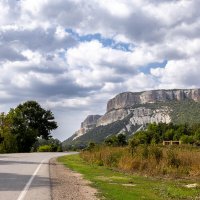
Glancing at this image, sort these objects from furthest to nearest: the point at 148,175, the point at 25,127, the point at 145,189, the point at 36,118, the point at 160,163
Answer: the point at 36,118
the point at 25,127
the point at 160,163
the point at 148,175
the point at 145,189

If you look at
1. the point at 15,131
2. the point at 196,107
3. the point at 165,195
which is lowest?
the point at 165,195

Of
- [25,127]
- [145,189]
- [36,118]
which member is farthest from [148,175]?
[36,118]

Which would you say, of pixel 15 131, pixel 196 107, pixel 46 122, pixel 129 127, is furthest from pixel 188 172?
pixel 129 127

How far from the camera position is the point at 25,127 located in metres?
83.7

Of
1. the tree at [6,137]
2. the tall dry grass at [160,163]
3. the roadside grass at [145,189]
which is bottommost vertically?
the roadside grass at [145,189]

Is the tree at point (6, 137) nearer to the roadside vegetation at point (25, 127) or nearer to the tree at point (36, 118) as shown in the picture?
the roadside vegetation at point (25, 127)

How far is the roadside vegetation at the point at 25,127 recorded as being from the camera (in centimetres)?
→ 7588

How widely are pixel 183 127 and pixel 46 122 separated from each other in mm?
31419

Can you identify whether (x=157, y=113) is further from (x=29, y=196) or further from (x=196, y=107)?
(x=29, y=196)

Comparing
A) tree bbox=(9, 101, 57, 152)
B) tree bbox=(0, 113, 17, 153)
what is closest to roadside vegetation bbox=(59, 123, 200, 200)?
tree bbox=(0, 113, 17, 153)

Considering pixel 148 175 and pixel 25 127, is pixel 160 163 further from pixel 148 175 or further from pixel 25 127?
pixel 25 127

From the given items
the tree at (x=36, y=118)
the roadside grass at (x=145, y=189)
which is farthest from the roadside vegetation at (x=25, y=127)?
the roadside grass at (x=145, y=189)

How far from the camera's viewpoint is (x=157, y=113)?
190 m

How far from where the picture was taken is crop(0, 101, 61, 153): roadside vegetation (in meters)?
75.9
